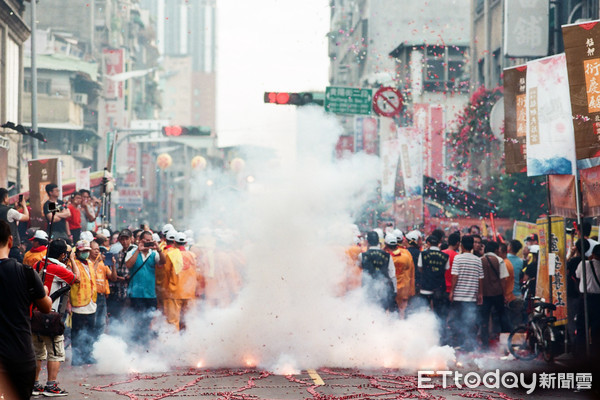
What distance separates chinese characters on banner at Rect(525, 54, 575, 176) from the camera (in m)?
12.3

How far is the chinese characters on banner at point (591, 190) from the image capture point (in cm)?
1182

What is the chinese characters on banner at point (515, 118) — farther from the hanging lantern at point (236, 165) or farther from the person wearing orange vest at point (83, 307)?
the hanging lantern at point (236, 165)

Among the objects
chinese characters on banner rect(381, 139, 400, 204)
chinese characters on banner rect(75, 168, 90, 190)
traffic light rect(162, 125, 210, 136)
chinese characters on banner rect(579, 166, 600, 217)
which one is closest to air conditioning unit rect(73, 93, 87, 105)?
traffic light rect(162, 125, 210, 136)

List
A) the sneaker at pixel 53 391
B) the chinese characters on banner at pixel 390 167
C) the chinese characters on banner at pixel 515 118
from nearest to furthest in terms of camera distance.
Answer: the sneaker at pixel 53 391
the chinese characters on banner at pixel 515 118
the chinese characters on banner at pixel 390 167

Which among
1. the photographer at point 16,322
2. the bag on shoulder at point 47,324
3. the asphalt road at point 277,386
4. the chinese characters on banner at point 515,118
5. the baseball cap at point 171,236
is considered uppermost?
the chinese characters on banner at point 515,118

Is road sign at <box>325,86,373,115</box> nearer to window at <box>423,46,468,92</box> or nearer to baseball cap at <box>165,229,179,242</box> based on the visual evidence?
baseball cap at <box>165,229,179,242</box>

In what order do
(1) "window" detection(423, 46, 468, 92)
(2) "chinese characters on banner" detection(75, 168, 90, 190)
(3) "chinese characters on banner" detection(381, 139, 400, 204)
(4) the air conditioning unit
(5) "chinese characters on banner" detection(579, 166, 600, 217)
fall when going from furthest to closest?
(4) the air conditioning unit
(1) "window" detection(423, 46, 468, 92)
(2) "chinese characters on banner" detection(75, 168, 90, 190)
(3) "chinese characters on banner" detection(381, 139, 400, 204)
(5) "chinese characters on banner" detection(579, 166, 600, 217)

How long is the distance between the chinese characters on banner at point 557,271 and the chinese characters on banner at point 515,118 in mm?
1364

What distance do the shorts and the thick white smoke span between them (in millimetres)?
2045

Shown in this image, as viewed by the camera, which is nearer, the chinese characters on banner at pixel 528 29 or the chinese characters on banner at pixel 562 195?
the chinese characters on banner at pixel 562 195

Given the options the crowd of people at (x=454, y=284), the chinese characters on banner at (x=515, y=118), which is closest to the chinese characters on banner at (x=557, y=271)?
the crowd of people at (x=454, y=284)

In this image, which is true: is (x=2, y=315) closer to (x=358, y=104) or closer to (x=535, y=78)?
(x=535, y=78)

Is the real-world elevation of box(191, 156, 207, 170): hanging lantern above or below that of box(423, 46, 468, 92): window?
below

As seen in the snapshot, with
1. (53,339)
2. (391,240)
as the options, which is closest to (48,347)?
(53,339)
